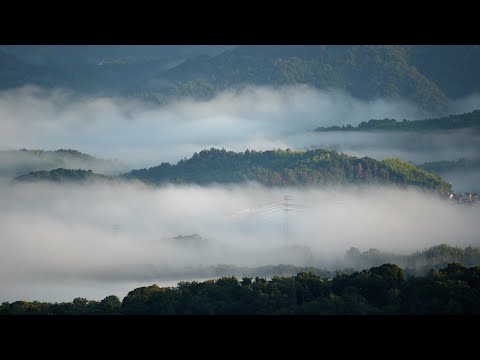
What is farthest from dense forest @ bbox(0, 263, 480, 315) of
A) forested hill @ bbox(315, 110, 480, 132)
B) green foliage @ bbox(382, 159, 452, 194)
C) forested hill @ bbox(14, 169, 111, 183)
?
forested hill @ bbox(315, 110, 480, 132)

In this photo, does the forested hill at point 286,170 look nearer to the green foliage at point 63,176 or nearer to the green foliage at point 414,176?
the green foliage at point 414,176

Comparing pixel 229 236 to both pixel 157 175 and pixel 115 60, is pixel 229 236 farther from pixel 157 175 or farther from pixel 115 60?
pixel 115 60

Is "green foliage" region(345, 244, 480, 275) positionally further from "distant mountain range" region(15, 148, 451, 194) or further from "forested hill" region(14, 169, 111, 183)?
"forested hill" region(14, 169, 111, 183)

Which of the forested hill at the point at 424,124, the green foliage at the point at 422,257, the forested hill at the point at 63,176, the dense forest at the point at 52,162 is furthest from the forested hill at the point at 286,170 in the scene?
the green foliage at the point at 422,257

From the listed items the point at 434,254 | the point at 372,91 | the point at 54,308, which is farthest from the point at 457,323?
the point at 372,91

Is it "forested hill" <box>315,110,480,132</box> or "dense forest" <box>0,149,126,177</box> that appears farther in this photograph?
"forested hill" <box>315,110,480,132</box>

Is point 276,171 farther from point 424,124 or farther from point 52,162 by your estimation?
point 52,162
